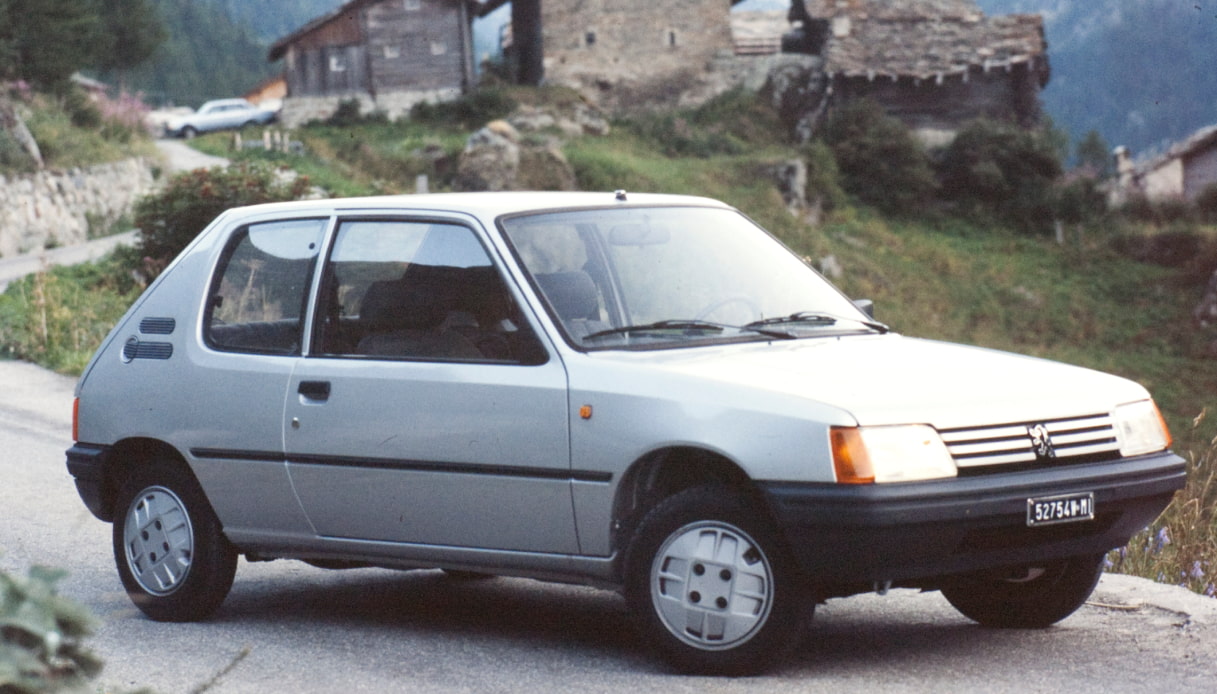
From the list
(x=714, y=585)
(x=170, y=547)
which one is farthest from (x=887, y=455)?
(x=170, y=547)

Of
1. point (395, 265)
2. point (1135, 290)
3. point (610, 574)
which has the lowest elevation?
point (1135, 290)

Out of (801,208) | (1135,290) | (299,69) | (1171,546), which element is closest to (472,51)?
(299,69)

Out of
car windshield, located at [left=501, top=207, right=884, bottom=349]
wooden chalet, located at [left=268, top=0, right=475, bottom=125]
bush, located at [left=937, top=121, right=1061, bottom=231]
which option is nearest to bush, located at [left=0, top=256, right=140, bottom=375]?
car windshield, located at [left=501, top=207, right=884, bottom=349]

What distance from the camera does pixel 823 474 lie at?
17.3 feet

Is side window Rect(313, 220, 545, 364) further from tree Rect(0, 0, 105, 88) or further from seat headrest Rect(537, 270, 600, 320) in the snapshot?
tree Rect(0, 0, 105, 88)

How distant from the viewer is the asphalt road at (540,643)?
567 cm

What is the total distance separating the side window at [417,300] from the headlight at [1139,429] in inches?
79.5

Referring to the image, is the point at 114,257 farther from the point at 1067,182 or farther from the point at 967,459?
the point at 1067,182

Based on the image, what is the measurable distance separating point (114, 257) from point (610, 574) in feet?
62.8

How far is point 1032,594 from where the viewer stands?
645 cm

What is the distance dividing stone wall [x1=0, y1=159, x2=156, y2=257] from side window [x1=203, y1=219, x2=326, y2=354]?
25.9 m

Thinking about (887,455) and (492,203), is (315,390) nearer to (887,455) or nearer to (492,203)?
(492,203)


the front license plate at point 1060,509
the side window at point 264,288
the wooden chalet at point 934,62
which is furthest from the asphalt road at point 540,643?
the wooden chalet at point 934,62

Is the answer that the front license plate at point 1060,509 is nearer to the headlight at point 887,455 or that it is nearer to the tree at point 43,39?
Answer: the headlight at point 887,455
